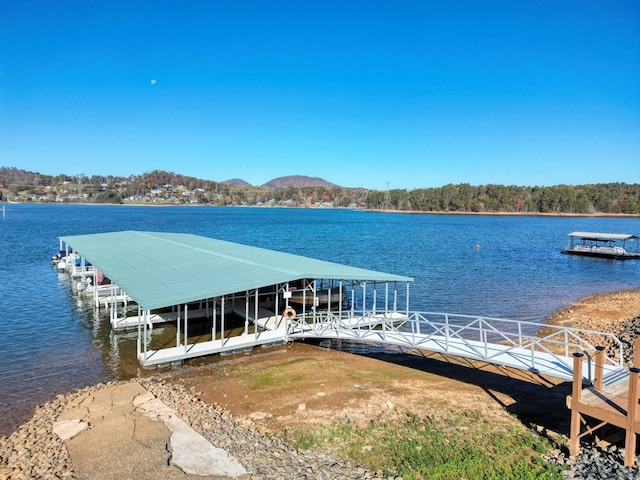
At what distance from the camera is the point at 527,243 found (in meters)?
70.8

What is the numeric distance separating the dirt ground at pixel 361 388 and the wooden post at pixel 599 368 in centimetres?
162

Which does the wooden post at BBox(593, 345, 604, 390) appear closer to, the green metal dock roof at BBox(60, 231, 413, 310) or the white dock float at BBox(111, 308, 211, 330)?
the green metal dock roof at BBox(60, 231, 413, 310)

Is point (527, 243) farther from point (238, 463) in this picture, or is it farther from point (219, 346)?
point (238, 463)

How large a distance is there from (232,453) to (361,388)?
17.8ft

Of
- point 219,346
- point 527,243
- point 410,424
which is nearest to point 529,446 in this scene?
point 410,424

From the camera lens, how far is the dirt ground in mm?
11945

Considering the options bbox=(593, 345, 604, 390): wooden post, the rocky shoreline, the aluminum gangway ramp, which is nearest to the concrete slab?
the rocky shoreline

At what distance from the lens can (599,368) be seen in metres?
9.99

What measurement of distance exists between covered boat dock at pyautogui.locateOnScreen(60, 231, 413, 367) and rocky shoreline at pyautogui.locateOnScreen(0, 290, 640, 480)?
3313mm

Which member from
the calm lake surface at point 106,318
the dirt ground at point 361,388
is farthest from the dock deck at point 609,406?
the calm lake surface at point 106,318

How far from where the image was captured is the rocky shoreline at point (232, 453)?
28.7 ft

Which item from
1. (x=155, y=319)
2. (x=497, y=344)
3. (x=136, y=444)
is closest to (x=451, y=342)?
(x=497, y=344)

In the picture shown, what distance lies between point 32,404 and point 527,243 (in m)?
70.9

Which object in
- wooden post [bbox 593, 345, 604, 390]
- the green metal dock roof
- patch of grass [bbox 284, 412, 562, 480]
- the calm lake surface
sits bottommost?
the calm lake surface
